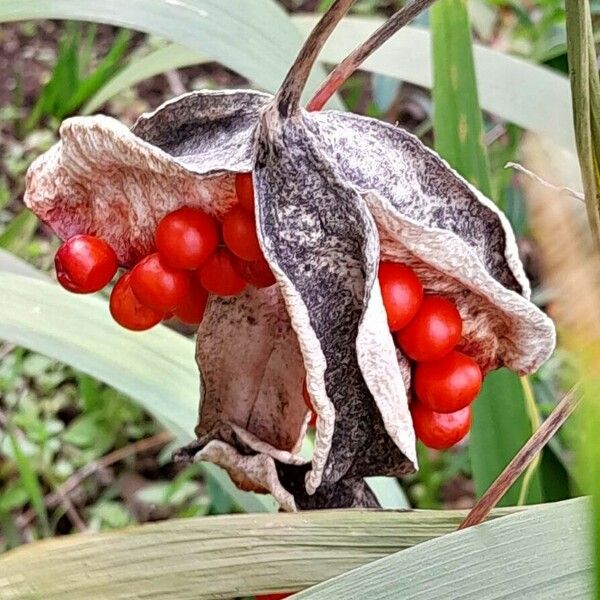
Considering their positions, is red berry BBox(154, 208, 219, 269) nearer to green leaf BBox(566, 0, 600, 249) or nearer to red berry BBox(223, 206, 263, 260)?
red berry BBox(223, 206, 263, 260)

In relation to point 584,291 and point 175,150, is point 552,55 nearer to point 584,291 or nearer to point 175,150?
point 175,150

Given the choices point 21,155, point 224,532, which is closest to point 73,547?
point 224,532

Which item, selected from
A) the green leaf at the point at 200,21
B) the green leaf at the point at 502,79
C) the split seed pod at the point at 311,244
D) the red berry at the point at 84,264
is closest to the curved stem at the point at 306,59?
the split seed pod at the point at 311,244

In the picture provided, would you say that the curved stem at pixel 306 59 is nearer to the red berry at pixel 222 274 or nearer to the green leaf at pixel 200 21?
the red berry at pixel 222 274

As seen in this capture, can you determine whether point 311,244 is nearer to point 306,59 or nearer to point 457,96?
point 306,59

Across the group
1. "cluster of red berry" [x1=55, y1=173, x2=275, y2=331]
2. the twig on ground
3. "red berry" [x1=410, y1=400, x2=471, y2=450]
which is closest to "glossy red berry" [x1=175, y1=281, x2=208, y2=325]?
"cluster of red berry" [x1=55, y1=173, x2=275, y2=331]

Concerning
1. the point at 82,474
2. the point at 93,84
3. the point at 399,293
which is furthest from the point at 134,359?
the point at 93,84
